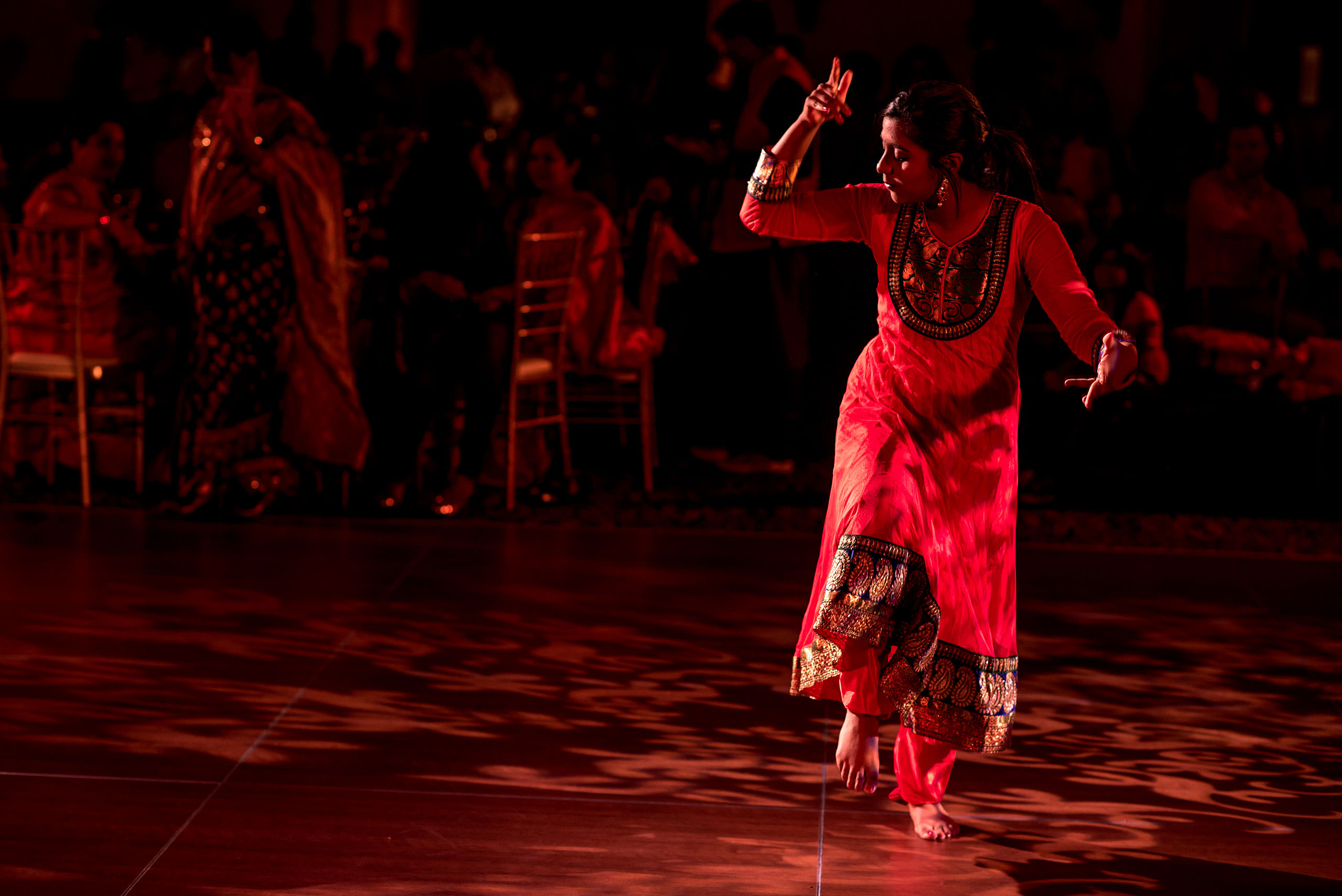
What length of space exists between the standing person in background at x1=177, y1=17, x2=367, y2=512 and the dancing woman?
9.27 ft

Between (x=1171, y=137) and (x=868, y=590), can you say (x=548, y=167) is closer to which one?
(x=1171, y=137)

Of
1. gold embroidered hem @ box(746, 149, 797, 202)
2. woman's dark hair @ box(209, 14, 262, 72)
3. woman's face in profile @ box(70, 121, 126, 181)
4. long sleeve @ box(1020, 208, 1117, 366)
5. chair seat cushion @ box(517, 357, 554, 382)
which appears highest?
woman's dark hair @ box(209, 14, 262, 72)

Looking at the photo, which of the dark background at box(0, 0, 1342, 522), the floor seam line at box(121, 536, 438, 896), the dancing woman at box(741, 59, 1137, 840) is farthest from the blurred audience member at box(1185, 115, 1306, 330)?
the dancing woman at box(741, 59, 1137, 840)

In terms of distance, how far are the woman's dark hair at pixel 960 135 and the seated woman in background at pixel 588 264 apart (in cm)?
322

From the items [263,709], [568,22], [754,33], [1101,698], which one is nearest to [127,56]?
[568,22]

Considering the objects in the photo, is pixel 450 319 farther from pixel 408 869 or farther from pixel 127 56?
pixel 127 56

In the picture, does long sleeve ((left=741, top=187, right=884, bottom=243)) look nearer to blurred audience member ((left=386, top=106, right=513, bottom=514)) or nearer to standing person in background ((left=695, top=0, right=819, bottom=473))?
blurred audience member ((left=386, top=106, right=513, bottom=514))

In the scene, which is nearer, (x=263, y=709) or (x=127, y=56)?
(x=263, y=709)

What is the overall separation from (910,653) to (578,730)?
3.24 feet

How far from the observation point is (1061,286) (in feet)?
8.82

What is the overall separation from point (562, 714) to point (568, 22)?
8.10 metres

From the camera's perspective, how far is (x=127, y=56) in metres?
8.94

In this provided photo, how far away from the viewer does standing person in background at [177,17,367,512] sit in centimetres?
521

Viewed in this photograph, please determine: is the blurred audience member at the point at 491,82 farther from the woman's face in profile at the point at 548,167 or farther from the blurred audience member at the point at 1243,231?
the blurred audience member at the point at 1243,231
